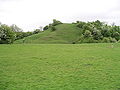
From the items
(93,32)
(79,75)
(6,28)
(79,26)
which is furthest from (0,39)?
(79,26)

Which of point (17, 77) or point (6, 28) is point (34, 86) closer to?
point (17, 77)

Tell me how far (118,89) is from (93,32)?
6920cm

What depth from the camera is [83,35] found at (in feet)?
260

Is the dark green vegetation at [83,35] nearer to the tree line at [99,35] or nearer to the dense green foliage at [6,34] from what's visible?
the tree line at [99,35]

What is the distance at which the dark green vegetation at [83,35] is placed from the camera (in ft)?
248

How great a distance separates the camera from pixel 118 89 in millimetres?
10641

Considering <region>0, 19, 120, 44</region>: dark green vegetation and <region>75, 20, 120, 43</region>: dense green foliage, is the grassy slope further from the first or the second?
<region>75, 20, 120, 43</region>: dense green foliage

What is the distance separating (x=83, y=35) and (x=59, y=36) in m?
22.3

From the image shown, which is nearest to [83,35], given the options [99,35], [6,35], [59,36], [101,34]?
[99,35]

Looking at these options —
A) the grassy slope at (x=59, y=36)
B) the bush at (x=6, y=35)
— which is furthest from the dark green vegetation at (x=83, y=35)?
the bush at (x=6, y=35)

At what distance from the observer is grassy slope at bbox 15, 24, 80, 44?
90688 millimetres

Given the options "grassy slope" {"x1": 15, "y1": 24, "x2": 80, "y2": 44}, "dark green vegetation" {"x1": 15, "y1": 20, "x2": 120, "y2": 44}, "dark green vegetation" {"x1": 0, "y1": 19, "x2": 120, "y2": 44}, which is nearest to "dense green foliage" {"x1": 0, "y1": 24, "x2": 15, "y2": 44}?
"dark green vegetation" {"x1": 0, "y1": 19, "x2": 120, "y2": 44}

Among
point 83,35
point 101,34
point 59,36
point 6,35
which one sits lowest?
point 6,35

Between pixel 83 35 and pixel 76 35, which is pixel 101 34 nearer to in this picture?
pixel 83 35
